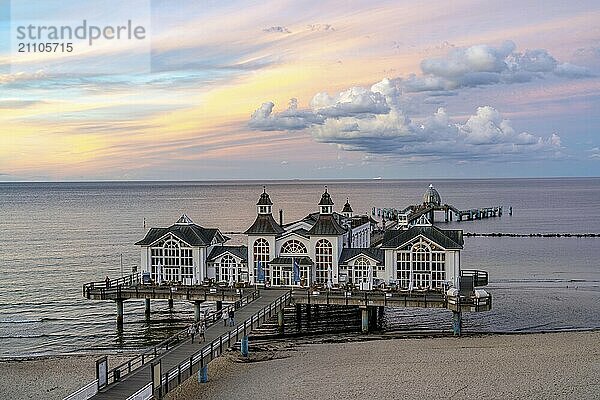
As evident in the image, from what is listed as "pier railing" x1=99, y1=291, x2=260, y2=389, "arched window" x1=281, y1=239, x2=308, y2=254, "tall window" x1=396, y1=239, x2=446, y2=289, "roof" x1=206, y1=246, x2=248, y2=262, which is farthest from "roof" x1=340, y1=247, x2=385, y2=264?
"roof" x1=206, y1=246, x2=248, y2=262

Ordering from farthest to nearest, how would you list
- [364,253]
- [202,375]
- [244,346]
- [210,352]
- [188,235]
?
1. [188,235]
2. [364,253]
3. [244,346]
4. [202,375]
5. [210,352]

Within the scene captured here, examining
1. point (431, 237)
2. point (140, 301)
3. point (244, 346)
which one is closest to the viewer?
point (244, 346)

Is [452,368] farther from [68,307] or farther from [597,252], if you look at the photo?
[597,252]

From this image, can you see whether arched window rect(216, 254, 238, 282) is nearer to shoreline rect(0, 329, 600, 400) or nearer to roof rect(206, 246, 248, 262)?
roof rect(206, 246, 248, 262)

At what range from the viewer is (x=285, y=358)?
33.6 m

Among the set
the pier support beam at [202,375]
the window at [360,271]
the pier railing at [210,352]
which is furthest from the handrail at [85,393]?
the window at [360,271]

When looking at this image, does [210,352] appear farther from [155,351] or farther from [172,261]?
[172,261]

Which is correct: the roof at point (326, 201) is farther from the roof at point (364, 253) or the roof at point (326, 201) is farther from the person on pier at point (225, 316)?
the person on pier at point (225, 316)

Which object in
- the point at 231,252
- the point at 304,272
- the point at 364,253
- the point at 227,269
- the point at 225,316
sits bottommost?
the point at 225,316

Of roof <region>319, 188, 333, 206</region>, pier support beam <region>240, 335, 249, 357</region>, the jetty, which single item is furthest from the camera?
roof <region>319, 188, 333, 206</region>

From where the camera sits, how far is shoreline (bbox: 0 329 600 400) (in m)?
29.1

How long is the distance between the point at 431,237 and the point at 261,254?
9458 millimetres

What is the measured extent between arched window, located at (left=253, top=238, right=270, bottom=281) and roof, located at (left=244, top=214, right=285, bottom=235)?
1.62 feet

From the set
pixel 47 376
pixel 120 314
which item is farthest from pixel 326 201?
pixel 47 376
